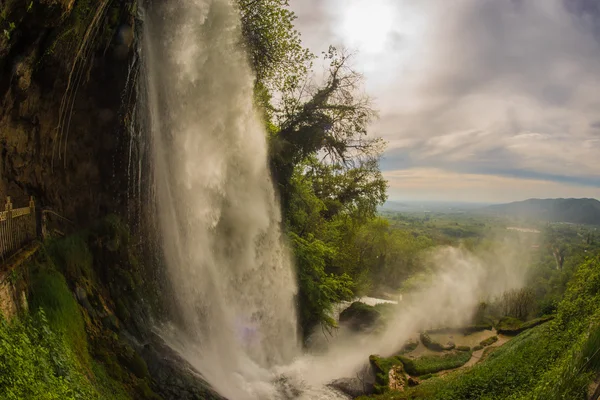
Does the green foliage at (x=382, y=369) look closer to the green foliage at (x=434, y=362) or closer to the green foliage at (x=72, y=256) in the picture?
the green foliage at (x=434, y=362)

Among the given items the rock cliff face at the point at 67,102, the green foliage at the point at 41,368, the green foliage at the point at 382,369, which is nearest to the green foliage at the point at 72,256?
the rock cliff face at the point at 67,102

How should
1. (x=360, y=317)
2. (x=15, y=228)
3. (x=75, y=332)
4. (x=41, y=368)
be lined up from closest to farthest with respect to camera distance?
(x=41, y=368) → (x=15, y=228) → (x=75, y=332) → (x=360, y=317)

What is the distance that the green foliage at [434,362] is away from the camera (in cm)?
1706

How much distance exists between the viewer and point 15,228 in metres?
6.90

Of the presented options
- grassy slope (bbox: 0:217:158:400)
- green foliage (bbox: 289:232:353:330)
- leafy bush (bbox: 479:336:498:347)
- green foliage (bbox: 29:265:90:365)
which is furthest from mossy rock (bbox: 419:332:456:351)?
green foliage (bbox: 29:265:90:365)

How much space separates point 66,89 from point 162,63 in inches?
138

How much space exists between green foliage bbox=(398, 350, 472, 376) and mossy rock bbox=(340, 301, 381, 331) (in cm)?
462

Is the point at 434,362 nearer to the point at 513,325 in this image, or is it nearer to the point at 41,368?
the point at 513,325

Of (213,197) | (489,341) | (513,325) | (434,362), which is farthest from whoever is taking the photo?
(513,325)

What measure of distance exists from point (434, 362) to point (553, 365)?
27.8 ft

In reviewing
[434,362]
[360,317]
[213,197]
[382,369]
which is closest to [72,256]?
[213,197]

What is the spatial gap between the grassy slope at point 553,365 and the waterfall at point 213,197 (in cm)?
565

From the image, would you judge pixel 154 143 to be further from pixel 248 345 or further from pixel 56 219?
pixel 248 345

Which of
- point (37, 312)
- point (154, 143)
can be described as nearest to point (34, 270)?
point (37, 312)
